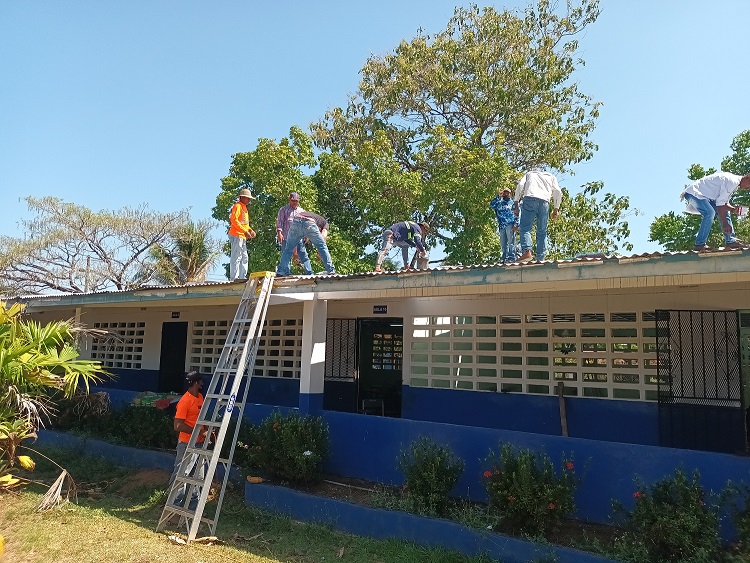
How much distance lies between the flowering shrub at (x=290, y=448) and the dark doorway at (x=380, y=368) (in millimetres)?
3102

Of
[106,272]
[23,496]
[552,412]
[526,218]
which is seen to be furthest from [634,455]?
[106,272]

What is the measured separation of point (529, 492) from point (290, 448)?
10.2 feet

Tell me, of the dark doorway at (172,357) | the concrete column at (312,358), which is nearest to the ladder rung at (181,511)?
the concrete column at (312,358)

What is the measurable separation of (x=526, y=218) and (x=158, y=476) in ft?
20.6

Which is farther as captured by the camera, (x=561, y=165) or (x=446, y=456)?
(x=561, y=165)

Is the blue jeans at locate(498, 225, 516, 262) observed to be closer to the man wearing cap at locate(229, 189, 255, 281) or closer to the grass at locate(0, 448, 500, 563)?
the man wearing cap at locate(229, 189, 255, 281)

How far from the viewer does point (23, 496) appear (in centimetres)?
827

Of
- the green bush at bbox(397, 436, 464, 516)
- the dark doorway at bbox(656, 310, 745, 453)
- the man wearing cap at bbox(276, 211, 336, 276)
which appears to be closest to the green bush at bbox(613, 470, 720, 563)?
the green bush at bbox(397, 436, 464, 516)

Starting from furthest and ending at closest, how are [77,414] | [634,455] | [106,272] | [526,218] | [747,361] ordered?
[106,272] → [77,414] → [526,218] → [747,361] → [634,455]

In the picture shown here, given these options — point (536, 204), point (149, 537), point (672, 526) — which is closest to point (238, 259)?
point (536, 204)

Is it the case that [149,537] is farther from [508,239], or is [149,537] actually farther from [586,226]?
[586,226]

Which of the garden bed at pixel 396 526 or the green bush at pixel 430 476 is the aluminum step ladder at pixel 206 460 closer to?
the garden bed at pixel 396 526

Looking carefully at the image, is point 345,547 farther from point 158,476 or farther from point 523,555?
point 158,476

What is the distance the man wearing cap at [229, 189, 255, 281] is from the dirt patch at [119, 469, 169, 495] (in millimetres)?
3268
